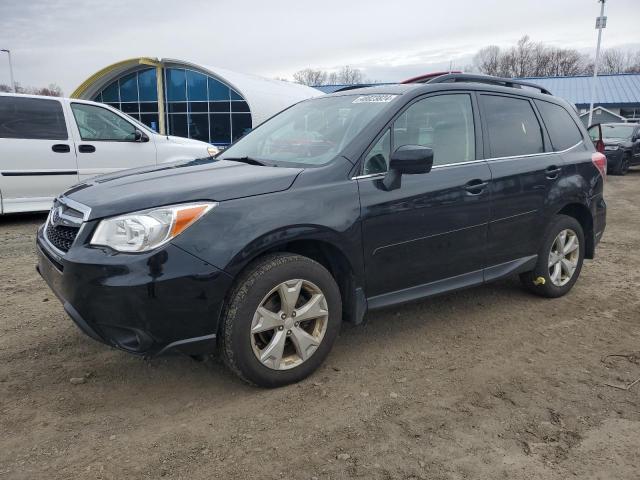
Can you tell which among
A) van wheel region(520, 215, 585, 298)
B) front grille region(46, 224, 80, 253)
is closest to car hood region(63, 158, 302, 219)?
front grille region(46, 224, 80, 253)

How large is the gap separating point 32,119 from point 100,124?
3.09 feet

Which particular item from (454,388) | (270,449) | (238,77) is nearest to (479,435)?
(454,388)

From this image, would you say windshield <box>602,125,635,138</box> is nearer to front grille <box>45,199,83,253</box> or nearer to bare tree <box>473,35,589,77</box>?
front grille <box>45,199,83,253</box>

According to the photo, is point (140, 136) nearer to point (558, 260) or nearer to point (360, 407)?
point (558, 260)

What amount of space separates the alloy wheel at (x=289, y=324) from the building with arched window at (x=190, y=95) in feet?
86.9

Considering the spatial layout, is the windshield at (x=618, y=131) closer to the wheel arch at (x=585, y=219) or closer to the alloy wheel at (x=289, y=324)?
the wheel arch at (x=585, y=219)

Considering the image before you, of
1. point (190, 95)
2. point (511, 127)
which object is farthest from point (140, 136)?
point (190, 95)

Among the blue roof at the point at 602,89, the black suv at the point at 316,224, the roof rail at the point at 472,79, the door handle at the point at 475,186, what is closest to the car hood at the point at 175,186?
the black suv at the point at 316,224

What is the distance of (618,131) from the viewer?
17.7m

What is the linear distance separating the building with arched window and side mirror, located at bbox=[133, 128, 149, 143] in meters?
20.7

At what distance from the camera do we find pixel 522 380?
10.4 ft

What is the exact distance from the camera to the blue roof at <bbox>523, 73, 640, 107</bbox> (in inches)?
1688

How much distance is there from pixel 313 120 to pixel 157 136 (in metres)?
5.46

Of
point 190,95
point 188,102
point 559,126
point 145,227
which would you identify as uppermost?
point 190,95
